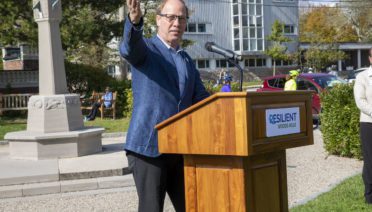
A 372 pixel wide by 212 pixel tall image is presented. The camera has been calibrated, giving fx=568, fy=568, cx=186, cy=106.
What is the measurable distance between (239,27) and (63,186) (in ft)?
164

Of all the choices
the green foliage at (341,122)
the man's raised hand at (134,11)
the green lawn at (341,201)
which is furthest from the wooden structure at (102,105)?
the man's raised hand at (134,11)

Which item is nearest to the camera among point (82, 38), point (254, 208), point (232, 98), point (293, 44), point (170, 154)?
point (232, 98)

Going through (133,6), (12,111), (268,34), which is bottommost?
(12,111)

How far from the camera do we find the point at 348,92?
10727 millimetres

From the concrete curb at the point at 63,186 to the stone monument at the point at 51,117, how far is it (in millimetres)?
1755

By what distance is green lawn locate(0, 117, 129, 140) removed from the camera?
56.6ft

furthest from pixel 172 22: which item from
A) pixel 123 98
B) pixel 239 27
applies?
pixel 239 27

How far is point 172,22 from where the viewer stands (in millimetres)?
3287

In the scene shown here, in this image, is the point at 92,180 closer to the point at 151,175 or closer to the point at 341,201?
the point at 341,201

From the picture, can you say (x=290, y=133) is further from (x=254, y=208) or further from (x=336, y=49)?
(x=336, y=49)

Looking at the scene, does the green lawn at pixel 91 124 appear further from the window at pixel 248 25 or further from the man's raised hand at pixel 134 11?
the window at pixel 248 25

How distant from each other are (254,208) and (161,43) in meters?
1.11

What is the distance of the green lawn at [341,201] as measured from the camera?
6.21 meters

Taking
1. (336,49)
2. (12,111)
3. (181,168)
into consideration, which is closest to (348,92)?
(181,168)
